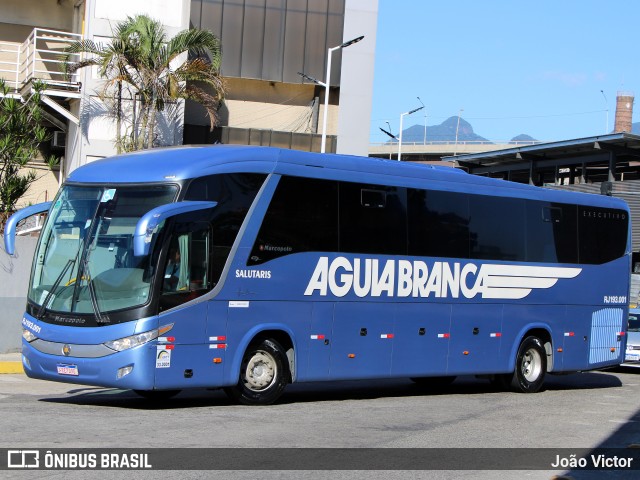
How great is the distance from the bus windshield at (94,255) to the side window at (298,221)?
5.48 ft

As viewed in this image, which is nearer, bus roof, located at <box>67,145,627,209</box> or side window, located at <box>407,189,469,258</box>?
A: bus roof, located at <box>67,145,627,209</box>

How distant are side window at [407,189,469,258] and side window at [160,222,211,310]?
4.28 metres

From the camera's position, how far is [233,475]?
8953 mm

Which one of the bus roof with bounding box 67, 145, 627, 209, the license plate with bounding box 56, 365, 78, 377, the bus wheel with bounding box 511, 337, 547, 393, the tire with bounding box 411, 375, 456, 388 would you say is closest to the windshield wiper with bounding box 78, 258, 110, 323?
the license plate with bounding box 56, 365, 78, 377

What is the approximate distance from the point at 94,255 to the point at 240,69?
21.7m

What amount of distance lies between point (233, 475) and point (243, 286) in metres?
5.44

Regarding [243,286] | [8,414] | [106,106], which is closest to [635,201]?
[106,106]

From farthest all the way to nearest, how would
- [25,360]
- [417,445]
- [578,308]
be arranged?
[578,308]
[25,360]
[417,445]

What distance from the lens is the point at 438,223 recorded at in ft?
56.6

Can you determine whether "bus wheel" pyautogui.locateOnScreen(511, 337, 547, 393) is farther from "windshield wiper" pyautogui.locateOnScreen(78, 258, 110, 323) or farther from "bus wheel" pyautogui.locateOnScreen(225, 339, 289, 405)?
"windshield wiper" pyautogui.locateOnScreen(78, 258, 110, 323)

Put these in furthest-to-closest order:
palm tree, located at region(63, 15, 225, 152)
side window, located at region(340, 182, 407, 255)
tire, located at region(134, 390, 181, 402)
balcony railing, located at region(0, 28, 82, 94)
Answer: balcony railing, located at region(0, 28, 82, 94) → palm tree, located at region(63, 15, 225, 152) → side window, located at region(340, 182, 407, 255) → tire, located at region(134, 390, 181, 402)

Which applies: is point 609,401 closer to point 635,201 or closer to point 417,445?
point 417,445

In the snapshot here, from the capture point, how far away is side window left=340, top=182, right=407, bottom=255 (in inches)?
619

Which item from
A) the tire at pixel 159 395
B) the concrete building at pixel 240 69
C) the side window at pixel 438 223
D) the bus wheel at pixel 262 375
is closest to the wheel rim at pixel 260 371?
the bus wheel at pixel 262 375
